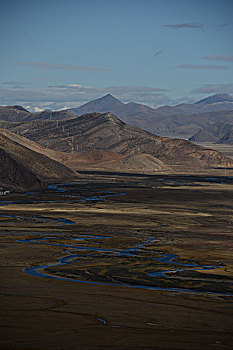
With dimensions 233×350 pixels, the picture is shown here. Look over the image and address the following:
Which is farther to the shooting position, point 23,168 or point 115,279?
point 23,168

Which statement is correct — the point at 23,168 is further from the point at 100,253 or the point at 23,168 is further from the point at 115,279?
the point at 115,279

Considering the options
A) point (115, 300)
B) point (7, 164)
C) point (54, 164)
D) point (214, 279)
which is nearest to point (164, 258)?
point (214, 279)

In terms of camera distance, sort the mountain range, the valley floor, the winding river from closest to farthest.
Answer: the valley floor < the winding river < the mountain range

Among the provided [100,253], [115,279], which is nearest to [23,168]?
[100,253]

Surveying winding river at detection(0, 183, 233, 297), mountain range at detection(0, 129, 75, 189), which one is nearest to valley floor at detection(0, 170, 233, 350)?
winding river at detection(0, 183, 233, 297)

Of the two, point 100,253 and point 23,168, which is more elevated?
point 23,168

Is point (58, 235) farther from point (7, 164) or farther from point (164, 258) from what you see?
point (7, 164)

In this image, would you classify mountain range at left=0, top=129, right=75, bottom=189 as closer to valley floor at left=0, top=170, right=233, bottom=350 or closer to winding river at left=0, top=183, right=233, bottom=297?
valley floor at left=0, top=170, right=233, bottom=350

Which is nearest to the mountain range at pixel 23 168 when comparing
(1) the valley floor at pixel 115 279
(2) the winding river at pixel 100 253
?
(1) the valley floor at pixel 115 279
